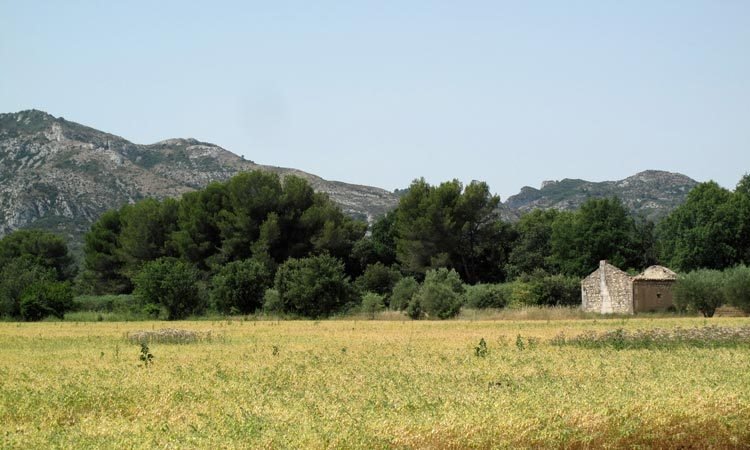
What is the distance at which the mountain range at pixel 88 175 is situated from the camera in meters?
127

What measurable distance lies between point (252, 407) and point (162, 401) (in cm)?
199

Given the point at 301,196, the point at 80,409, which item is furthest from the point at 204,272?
the point at 80,409

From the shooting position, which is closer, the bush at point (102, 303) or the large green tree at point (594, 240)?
the bush at point (102, 303)

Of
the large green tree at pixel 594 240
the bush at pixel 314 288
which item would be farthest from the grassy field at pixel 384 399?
the large green tree at pixel 594 240

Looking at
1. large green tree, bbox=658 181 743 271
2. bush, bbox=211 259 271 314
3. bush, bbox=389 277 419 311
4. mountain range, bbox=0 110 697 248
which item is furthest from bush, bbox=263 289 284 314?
mountain range, bbox=0 110 697 248

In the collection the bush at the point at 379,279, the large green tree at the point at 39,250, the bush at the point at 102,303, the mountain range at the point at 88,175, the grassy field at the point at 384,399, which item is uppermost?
the mountain range at the point at 88,175

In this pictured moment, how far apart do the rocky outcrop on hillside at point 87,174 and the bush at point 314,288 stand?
54.4 meters

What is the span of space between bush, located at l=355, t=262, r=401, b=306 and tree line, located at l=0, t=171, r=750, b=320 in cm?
10

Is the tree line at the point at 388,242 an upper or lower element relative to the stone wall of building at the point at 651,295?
upper

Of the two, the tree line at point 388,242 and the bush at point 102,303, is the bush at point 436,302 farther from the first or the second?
the bush at point 102,303

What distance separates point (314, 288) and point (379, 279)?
685 inches

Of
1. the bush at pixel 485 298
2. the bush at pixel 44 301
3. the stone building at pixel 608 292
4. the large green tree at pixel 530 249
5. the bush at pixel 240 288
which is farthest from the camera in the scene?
the large green tree at pixel 530 249

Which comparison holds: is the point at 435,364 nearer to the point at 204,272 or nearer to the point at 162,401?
the point at 162,401

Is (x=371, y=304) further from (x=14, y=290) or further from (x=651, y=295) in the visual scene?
(x=14, y=290)
